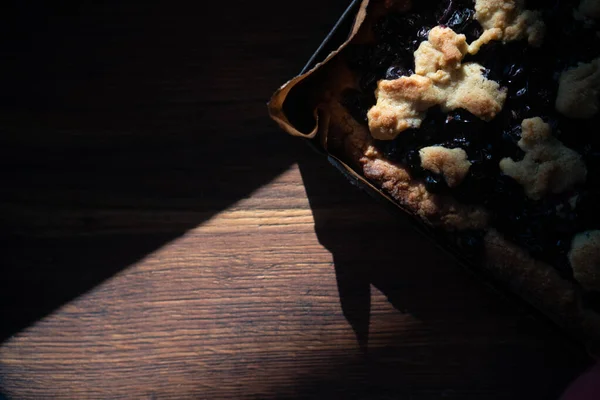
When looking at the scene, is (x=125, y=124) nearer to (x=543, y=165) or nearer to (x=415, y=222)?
(x=415, y=222)

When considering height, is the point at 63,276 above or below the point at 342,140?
below

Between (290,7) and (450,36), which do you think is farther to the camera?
(290,7)

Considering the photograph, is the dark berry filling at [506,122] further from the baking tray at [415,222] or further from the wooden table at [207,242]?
the wooden table at [207,242]

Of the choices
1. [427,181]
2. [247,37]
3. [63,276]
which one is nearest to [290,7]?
[247,37]

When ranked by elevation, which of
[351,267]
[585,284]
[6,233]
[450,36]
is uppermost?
[450,36]

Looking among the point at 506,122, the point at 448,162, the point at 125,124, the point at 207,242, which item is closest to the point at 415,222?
the point at 448,162

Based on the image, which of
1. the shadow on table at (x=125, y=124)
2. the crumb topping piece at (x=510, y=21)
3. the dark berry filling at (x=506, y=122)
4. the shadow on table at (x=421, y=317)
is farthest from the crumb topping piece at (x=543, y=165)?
the shadow on table at (x=125, y=124)

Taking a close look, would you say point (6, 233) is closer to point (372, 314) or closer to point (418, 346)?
point (372, 314)
